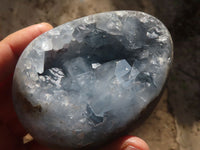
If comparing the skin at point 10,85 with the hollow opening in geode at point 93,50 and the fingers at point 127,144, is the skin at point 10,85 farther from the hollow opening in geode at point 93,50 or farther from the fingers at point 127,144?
the fingers at point 127,144

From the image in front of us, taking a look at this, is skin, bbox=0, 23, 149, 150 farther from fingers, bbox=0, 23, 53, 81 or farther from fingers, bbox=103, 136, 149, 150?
fingers, bbox=103, 136, 149, 150

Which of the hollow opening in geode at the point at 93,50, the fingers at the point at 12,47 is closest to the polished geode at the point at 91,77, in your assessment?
the hollow opening in geode at the point at 93,50

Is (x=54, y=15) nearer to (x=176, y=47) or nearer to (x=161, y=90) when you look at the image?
(x=176, y=47)

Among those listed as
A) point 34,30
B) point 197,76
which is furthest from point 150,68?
point 197,76

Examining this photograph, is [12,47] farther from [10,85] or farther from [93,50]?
[93,50]

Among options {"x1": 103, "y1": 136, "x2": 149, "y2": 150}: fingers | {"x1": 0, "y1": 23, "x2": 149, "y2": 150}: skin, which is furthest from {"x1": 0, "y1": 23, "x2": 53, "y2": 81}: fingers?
{"x1": 103, "y1": 136, "x2": 149, "y2": 150}: fingers

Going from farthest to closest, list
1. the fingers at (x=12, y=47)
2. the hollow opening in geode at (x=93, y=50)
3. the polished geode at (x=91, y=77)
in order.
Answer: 1. the fingers at (x=12, y=47)
2. the hollow opening in geode at (x=93, y=50)
3. the polished geode at (x=91, y=77)
